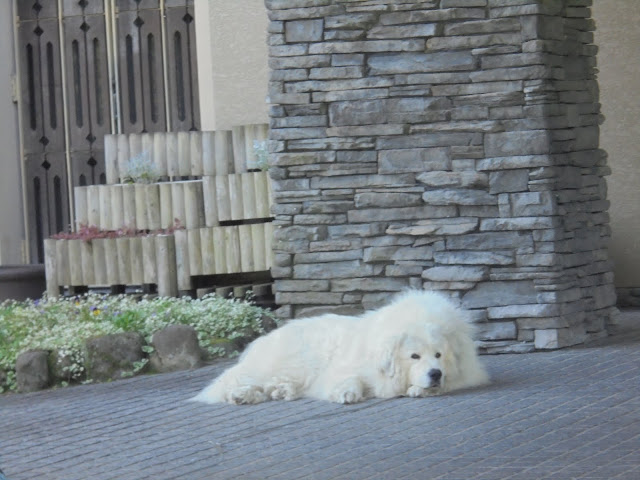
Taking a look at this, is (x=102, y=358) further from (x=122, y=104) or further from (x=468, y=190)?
(x=122, y=104)

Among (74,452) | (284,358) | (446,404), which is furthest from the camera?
(284,358)

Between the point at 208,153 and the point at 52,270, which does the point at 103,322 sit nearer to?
the point at 52,270

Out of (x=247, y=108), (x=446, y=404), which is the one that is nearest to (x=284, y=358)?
(x=446, y=404)

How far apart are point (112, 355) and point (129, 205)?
3224mm

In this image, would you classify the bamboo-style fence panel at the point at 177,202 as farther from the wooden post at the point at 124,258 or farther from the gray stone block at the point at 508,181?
the gray stone block at the point at 508,181

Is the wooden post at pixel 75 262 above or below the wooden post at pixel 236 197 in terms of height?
below

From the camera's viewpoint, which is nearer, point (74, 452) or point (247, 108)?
point (74, 452)

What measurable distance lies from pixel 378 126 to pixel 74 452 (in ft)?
13.0

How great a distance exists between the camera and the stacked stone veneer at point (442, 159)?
948cm

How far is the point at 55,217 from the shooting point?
15.0 metres

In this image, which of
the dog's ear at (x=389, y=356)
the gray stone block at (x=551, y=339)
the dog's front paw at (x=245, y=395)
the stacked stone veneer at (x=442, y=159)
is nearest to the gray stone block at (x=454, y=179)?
the stacked stone veneer at (x=442, y=159)

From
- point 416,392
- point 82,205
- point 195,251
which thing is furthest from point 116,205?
point 416,392

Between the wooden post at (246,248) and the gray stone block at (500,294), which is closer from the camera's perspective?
the gray stone block at (500,294)

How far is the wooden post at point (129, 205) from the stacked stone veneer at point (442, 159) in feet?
9.29
